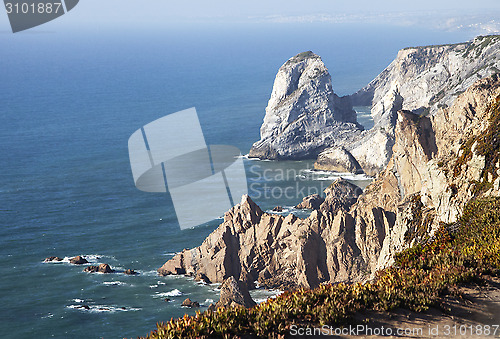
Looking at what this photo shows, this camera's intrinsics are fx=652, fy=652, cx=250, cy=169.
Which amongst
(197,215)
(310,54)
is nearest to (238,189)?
(197,215)

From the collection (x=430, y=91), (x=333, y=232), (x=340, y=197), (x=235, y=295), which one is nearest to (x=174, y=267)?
(x=333, y=232)

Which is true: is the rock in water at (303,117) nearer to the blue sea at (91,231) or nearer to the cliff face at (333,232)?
the blue sea at (91,231)

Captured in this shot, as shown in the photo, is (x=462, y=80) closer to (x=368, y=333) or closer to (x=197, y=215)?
(x=197, y=215)

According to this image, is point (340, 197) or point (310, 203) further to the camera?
point (310, 203)

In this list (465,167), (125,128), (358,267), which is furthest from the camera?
(125,128)

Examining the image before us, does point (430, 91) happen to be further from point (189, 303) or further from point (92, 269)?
point (189, 303)

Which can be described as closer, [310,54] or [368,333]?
[368,333]
